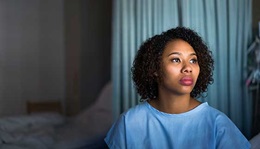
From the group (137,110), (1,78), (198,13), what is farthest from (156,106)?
(1,78)

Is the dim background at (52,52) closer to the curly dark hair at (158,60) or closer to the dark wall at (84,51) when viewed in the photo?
the dark wall at (84,51)

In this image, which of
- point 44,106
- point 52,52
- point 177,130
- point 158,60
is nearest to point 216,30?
point 158,60

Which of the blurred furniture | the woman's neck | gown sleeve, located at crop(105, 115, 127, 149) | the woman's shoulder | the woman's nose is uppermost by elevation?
the woman's nose

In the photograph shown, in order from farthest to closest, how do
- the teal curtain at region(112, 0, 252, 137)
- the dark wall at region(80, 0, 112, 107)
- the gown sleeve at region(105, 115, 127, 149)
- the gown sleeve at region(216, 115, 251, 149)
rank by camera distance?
the dark wall at region(80, 0, 112, 107) → the teal curtain at region(112, 0, 252, 137) → the gown sleeve at region(105, 115, 127, 149) → the gown sleeve at region(216, 115, 251, 149)

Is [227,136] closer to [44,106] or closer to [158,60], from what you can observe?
[158,60]

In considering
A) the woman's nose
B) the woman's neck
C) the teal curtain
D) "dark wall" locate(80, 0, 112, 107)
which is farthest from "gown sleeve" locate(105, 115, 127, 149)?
"dark wall" locate(80, 0, 112, 107)

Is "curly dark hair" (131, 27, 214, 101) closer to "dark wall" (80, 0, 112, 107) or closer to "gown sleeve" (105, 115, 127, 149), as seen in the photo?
"gown sleeve" (105, 115, 127, 149)

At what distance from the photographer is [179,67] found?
1.28 metres

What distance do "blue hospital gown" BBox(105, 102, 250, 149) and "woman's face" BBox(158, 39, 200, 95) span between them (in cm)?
9

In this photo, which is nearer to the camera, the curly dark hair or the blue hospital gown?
the blue hospital gown

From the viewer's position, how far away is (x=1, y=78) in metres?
2.69

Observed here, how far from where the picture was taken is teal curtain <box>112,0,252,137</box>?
204cm

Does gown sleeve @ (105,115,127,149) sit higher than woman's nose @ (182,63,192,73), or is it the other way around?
woman's nose @ (182,63,192,73)

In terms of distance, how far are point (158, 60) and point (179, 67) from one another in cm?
9
